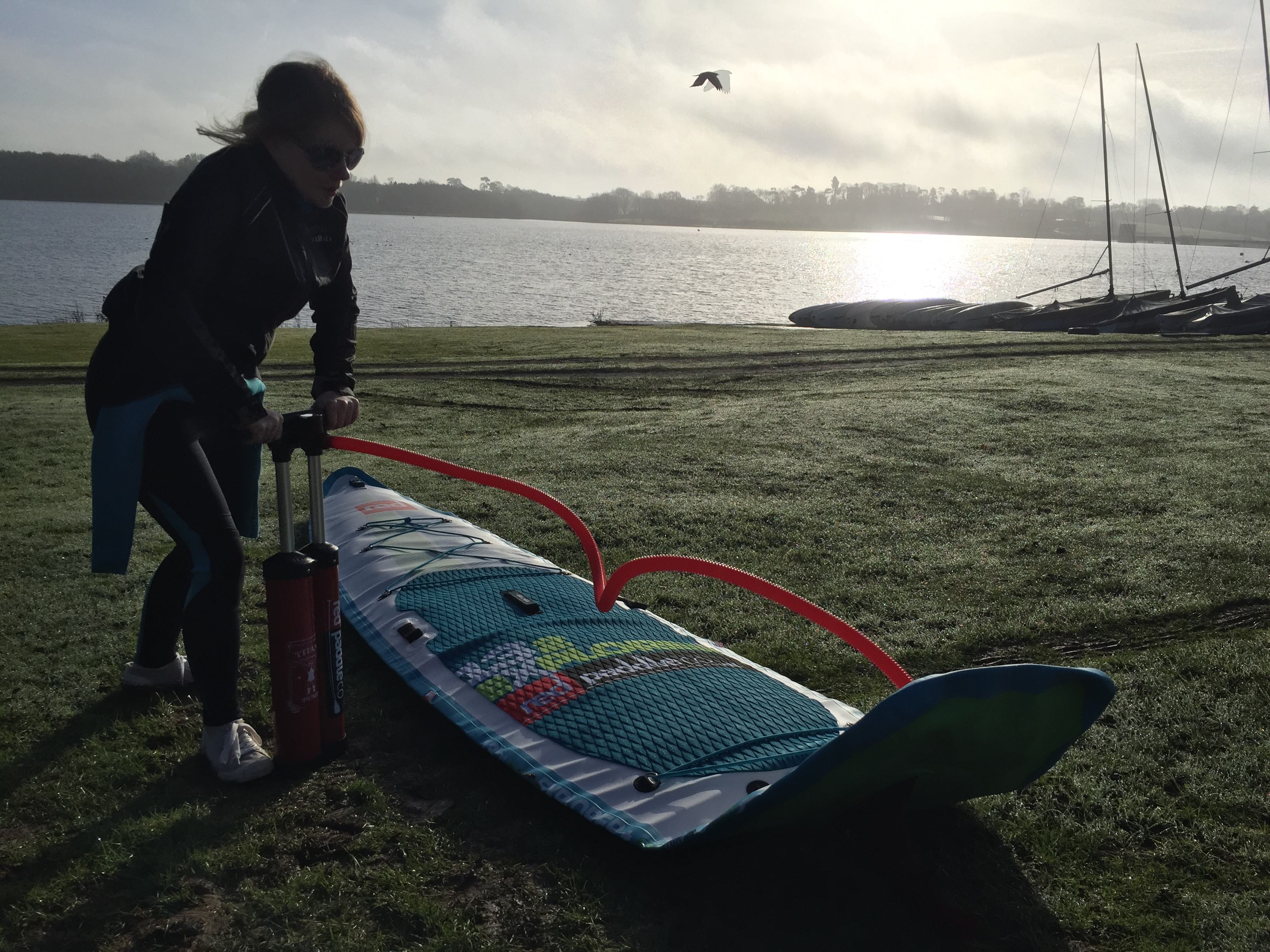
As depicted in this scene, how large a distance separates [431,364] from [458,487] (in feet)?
26.8

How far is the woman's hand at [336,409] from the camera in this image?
3002 millimetres

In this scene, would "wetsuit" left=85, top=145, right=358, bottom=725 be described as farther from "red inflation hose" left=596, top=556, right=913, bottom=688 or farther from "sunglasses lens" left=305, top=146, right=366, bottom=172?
"red inflation hose" left=596, top=556, right=913, bottom=688

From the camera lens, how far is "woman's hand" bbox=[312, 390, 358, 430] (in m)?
3.00

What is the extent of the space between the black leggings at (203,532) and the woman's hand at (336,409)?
0.29 meters

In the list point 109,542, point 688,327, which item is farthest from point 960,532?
point 688,327

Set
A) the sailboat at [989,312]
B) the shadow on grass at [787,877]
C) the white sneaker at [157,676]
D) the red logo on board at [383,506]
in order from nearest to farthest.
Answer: the shadow on grass at [787,877], the white sneaker at [157,676], the red logo on board at [383,506], the sailboat at [989,312]

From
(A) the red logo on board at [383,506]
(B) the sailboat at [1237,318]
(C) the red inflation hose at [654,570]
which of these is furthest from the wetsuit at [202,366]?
(B) the sailboat at [1237,318]

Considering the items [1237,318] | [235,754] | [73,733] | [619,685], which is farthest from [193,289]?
[1237,318]

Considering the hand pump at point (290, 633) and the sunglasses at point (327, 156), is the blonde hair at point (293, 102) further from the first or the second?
the hand pump at point (290, 633)

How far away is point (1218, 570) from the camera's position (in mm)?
4930

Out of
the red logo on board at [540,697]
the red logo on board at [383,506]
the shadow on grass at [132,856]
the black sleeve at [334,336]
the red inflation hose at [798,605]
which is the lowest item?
the shadow on grass at [132,856]

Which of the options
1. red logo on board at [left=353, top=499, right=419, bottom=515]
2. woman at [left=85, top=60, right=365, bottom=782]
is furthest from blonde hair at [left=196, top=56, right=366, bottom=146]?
red logo on board at [left=353, top=499, right=419, bottom=515]

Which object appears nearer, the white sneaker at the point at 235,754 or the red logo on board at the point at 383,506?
the white sneaker at the point at 235,754

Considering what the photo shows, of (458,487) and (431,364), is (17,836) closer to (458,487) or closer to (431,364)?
(458,487)
